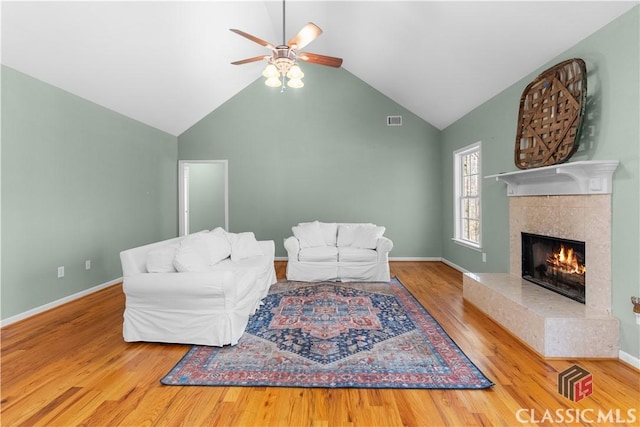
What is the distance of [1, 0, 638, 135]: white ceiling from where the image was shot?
286 cm

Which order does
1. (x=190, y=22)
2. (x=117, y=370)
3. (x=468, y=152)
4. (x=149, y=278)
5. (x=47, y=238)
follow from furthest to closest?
(x=468, y=152) < (x=190, y=22) < (x=47, y=238) < (x=149, y=278) < (x=117, y=370)

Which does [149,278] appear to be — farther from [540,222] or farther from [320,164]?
[320,164]

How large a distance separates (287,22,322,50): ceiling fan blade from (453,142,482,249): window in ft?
9.95

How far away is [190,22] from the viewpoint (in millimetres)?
3910

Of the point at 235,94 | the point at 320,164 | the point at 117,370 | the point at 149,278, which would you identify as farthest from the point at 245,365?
the point at 235,94

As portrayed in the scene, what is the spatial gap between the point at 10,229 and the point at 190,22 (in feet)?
9.94

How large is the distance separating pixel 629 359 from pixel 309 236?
3781 millimetres

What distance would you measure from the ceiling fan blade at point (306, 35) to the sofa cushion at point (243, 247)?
7.80 feet

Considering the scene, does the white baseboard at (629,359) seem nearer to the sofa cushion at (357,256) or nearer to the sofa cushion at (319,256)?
the sofa cushion at (357,256)

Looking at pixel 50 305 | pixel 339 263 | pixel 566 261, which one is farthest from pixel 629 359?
pixel 50 305

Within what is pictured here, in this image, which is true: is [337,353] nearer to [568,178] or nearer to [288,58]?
[568,178]

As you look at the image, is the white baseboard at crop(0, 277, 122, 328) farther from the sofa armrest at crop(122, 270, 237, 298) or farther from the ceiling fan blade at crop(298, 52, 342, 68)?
the ceiling fan blade at crop(298, 52, 342, 68)

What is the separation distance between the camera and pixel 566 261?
115 inches

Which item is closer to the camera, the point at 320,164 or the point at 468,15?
the point at 468,15
